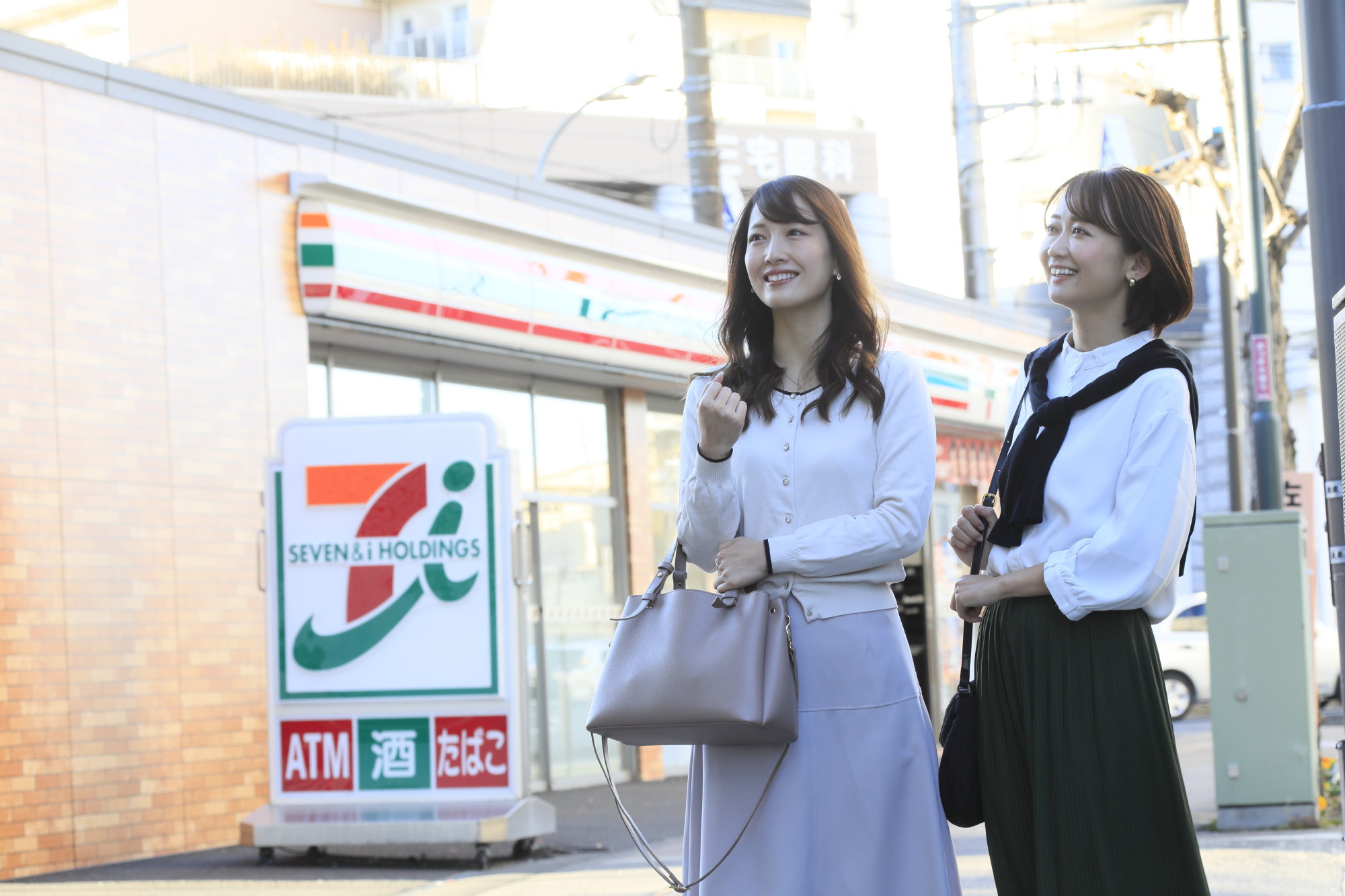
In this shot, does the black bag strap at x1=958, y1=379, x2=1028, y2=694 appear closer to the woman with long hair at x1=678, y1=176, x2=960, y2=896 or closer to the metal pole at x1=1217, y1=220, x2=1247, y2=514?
the woman with long hair at x1=678, y1=176, x2=960, y2=896

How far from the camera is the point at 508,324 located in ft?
35.7

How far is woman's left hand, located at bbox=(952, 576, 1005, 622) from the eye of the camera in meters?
2.76

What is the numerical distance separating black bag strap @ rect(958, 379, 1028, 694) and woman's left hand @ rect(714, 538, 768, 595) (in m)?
0.41

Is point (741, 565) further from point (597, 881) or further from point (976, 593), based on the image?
Result: point (597, 881)

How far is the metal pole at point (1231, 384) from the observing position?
19281 mm

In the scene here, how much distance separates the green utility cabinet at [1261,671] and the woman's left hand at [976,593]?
5.90m

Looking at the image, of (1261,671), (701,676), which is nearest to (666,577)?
(701,676)

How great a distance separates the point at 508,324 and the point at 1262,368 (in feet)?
21.9

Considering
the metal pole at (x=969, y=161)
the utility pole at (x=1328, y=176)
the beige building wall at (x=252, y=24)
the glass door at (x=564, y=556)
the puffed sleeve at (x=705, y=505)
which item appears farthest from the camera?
the beige building wall at (x=252, y=24)

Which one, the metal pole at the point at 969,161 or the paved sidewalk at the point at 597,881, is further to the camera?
the metal pole at the point at 969,161

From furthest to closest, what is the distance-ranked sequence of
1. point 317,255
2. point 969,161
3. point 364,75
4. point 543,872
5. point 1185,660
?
point 364,75 < point 969,161 < point 1185,660 < point 317,255 < point 543,872

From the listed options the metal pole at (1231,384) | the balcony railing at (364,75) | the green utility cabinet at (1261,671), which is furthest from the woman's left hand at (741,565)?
the balcony railing at (364,75)

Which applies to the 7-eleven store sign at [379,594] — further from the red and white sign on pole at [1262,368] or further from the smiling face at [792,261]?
the red and white sign on pole at [1262,368]

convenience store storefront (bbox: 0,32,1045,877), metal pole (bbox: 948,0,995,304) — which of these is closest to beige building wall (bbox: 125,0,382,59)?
metal pole (bbox: 948,0,995,304)
